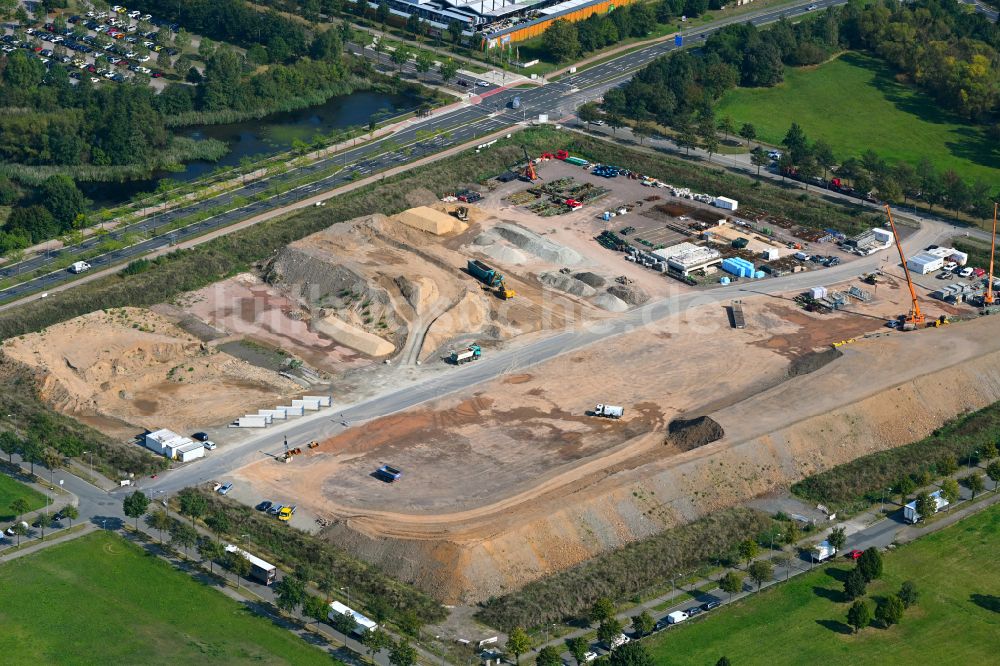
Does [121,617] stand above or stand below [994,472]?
below

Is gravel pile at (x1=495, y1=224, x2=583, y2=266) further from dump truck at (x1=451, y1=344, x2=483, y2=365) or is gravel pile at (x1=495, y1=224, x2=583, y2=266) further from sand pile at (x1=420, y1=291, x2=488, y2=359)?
dump truck at (x1=451, y1=344, x2=483, y2=365)

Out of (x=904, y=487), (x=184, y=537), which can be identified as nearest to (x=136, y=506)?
(x=184, y=537)

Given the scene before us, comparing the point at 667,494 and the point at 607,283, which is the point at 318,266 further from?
the point at 667,494

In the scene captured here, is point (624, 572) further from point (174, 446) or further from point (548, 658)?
point (174, 446)

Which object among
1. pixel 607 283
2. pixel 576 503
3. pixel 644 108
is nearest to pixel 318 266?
pixel 607 283

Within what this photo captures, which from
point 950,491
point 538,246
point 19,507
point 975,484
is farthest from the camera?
point 538,246

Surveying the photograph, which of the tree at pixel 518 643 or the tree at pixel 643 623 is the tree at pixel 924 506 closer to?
the tree at pixel 643 623

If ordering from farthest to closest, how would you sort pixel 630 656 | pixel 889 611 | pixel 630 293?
pixel 630 293 < pixel 889 611 < pixel 630 656

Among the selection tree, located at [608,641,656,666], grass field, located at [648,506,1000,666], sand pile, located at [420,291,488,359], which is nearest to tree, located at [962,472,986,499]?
grass field, located at [648,506,1000,666]
